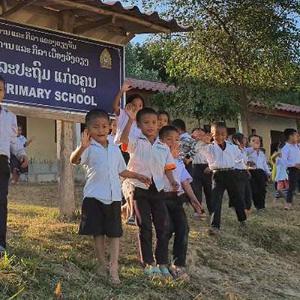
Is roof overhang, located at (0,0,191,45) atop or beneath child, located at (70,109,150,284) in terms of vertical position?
atop

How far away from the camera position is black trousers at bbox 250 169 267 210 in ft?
38.3

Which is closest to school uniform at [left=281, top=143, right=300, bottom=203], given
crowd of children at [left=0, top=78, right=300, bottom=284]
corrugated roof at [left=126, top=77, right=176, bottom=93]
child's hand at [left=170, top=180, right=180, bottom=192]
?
corrugated roof at [left=126, top=77, right=176, bottom=93]

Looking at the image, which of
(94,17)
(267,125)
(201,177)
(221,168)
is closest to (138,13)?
(94,17)

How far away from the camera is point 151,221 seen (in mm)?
5930

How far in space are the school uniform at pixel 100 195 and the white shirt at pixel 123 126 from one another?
690mm

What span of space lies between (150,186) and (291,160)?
6963mm

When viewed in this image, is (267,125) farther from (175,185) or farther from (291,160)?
(175,185)

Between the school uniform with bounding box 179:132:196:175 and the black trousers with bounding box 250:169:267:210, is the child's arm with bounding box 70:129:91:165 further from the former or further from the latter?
the black trousers with bounding box 250:169:267:210

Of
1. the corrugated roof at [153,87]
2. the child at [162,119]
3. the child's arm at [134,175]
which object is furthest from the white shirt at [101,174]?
the corrugated roof at [153,87]

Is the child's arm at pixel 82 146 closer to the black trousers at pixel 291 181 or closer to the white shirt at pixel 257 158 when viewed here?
the white shirt at pixel 257 158

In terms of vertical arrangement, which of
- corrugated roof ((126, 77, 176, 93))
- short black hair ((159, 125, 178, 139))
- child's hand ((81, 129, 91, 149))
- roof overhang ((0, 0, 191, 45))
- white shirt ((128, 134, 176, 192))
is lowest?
white shirt ((128, 134, 176, 192))

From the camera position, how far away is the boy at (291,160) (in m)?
12.2

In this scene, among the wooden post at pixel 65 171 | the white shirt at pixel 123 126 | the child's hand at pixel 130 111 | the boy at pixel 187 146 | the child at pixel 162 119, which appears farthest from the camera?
the boy at pixel 187 146

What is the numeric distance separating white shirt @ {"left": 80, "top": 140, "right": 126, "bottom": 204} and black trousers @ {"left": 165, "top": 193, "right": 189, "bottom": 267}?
878 mm
